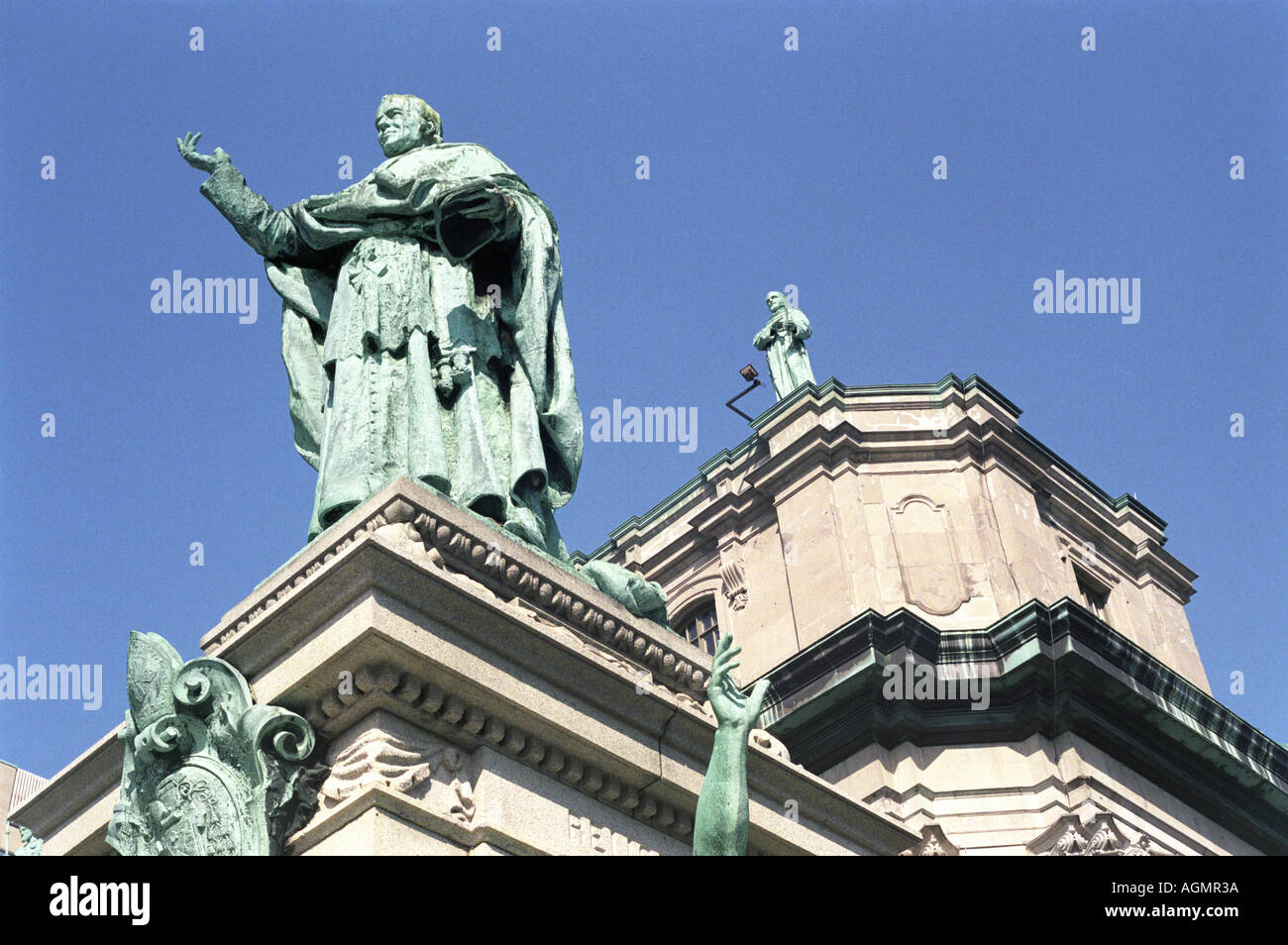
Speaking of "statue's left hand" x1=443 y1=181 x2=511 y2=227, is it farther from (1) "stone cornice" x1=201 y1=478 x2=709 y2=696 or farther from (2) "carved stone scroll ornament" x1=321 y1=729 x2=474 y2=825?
(2) "carved stone scroll ornament" x1=321 y1=729 x2=474 y2=825

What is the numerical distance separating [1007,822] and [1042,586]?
5.67 metres

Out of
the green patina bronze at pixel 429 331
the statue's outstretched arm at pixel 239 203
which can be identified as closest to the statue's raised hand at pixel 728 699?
the green patina bronze at pixel 429 331

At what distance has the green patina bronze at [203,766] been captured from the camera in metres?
6.37

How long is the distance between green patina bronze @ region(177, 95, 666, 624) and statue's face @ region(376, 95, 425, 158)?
177 mm

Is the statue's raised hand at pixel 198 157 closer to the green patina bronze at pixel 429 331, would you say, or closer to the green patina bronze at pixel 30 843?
the green patina bronze at pixel 429 331

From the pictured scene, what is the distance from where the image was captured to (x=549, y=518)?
8.72 m

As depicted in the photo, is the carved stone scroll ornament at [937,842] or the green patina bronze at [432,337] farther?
the carved stone scroll ornament at [937,842]

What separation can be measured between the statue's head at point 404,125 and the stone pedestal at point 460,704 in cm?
363

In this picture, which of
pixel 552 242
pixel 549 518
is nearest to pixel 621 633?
pixel 549 518

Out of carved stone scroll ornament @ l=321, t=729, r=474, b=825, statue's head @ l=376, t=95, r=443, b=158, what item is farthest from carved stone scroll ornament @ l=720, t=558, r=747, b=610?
carved stone scroll ornament @ l=321, t=729, r=474, b=825

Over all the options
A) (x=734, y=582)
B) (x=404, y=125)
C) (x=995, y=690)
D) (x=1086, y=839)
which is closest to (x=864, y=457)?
(x=734, y=582)

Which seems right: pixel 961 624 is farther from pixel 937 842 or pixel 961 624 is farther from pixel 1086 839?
pixel 937 842
